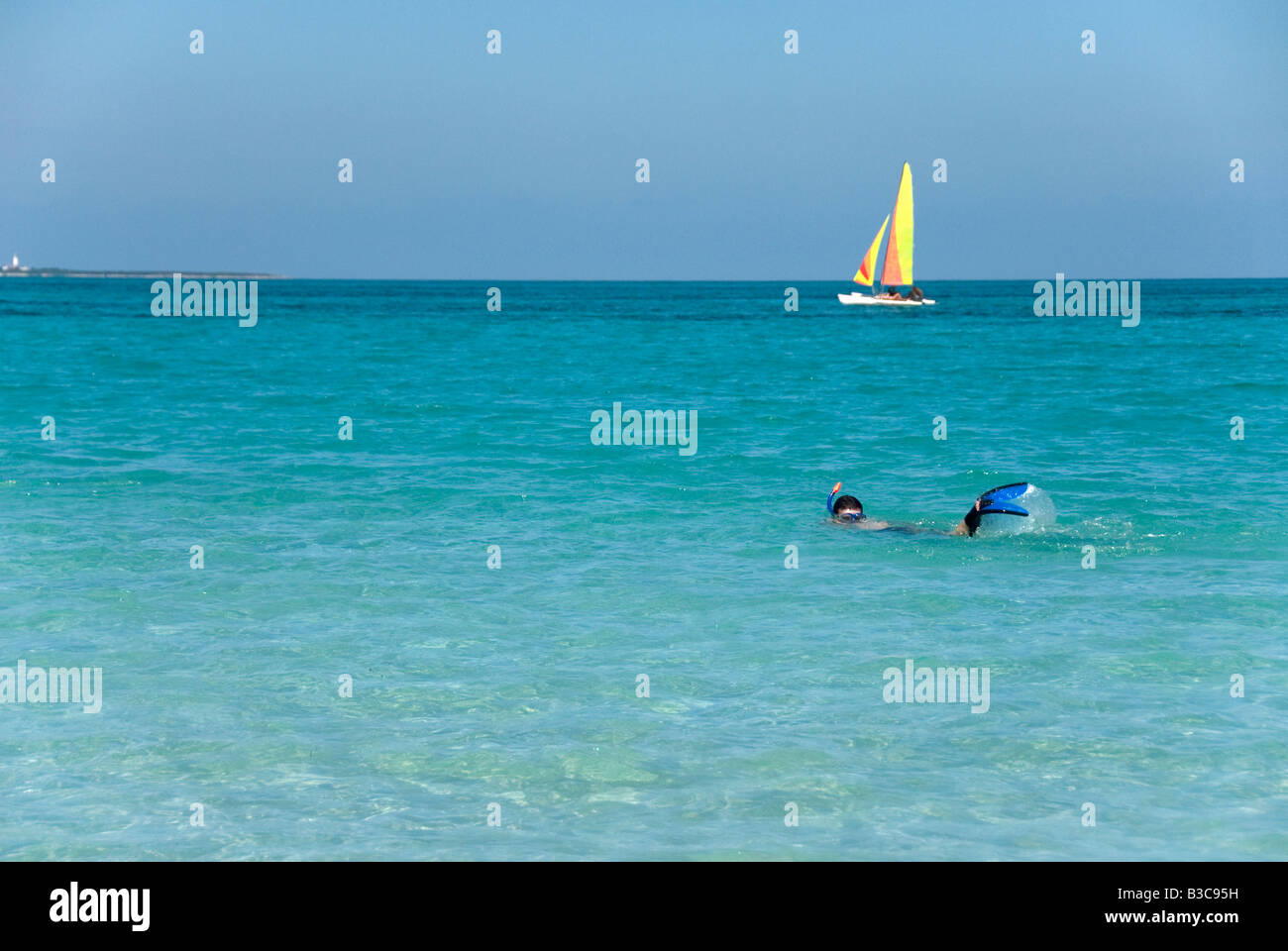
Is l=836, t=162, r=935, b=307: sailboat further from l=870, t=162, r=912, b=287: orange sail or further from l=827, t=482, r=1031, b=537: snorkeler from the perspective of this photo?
l=827, t=482, r=1031, b=537: snorkeler

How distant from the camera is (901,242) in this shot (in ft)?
276

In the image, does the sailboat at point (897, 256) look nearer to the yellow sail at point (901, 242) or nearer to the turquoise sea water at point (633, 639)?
the yellow sail at point (901, 242)

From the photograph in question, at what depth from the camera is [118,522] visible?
1527cm

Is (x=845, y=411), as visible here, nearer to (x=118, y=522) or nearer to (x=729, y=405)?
(x=729, y=405)

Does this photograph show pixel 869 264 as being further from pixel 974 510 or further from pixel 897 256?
pixel 974 510

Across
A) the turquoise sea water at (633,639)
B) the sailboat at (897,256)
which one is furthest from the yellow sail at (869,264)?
the turquoise sea water at (633,639)

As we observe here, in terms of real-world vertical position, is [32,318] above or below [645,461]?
above

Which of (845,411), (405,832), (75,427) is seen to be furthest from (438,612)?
(845,411)

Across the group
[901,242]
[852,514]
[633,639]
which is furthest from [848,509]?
[901,242]

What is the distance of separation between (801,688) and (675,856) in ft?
9.40

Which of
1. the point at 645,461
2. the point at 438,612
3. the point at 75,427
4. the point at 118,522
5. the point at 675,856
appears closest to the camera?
the point at 675,856

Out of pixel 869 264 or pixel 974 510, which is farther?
pixel 869 264

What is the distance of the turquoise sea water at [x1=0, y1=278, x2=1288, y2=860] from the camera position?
6969 millimetres

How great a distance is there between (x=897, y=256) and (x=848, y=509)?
73715 mm
